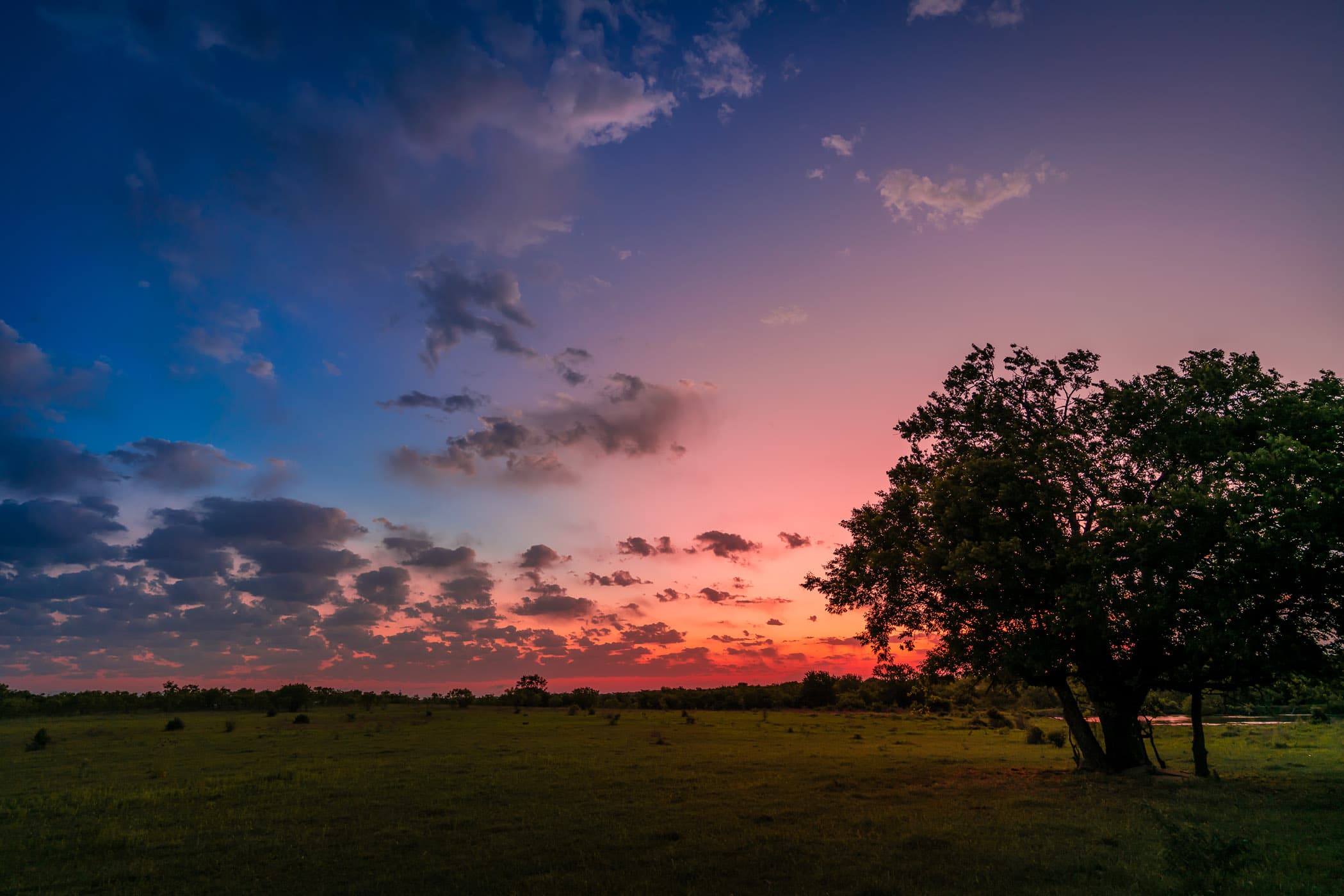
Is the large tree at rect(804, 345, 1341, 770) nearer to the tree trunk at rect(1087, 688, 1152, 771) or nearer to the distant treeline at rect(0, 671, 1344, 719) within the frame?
the tree trunk at rect(1087, 688, 1152, 771)

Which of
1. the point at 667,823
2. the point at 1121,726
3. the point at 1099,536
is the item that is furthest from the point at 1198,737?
the point at 667,823

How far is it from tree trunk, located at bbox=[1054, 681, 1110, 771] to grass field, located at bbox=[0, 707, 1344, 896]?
9.94 feet

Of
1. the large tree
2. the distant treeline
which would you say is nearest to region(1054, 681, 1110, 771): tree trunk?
the large tree

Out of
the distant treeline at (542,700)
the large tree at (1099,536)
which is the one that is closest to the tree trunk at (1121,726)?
the large tree at (1099,536)

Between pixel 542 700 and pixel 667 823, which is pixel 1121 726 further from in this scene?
pixel 542 700

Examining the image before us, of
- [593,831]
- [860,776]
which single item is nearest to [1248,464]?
[860,776]

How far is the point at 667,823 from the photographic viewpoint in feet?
73.8

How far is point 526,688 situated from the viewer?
518ft

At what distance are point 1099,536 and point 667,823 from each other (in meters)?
21.2

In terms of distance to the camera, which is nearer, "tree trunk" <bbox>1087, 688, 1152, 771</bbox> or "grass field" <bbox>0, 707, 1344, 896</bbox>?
"grass field" <bbox>0, 707, 1344, 896</bbox>

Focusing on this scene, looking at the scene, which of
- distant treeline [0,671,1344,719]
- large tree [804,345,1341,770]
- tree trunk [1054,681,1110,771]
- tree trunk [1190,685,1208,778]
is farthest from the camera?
distant treeline [0,671,1344,719]

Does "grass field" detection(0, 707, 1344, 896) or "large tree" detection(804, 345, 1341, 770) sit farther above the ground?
"large tree" detection(804, 345, 1341, 770)

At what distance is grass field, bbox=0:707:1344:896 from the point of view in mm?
15820

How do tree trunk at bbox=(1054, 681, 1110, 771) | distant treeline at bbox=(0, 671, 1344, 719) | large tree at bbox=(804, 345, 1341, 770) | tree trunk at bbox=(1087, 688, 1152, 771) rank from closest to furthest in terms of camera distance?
large tree at bbox=(804, 345, 1341, 770), tree trunk at bbox=(1087, 688, 1152, 771), tree trunk at bbox=(1054, 681, 1110, 771), distant treeline at bbox=(0, 671, 1344, 719)
